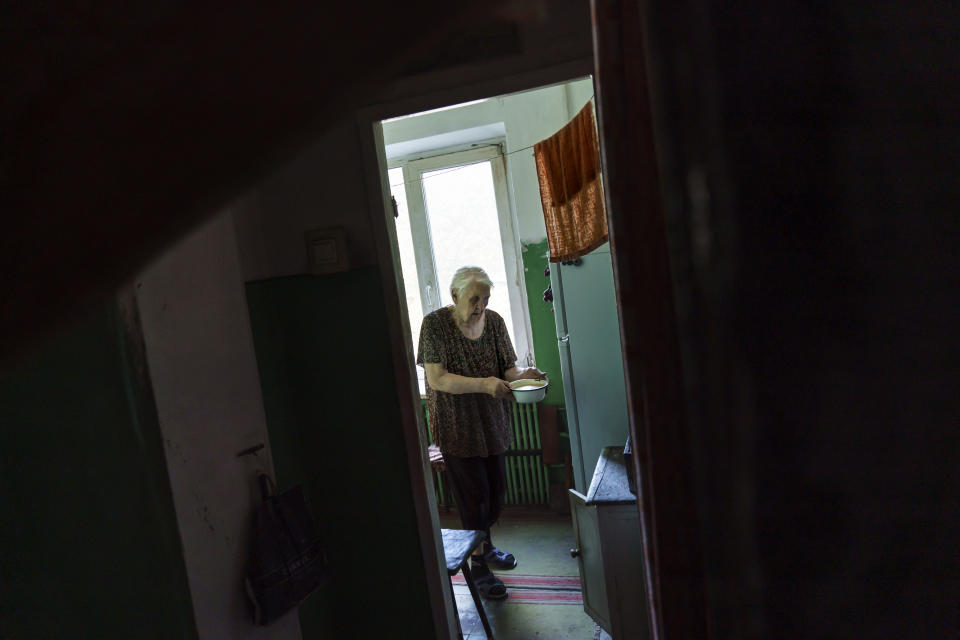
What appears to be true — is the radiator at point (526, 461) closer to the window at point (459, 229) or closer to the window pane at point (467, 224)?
the window at point (459, 229)

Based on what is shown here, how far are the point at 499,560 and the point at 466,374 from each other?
1227 mm

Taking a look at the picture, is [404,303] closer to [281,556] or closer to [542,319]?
A: [281,556]

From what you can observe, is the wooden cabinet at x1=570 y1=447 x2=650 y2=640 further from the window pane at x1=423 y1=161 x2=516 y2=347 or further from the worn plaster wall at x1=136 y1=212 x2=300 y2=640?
the window pane at x1=423 y1=161 x2=516 y2=347

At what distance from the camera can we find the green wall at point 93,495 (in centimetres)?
155

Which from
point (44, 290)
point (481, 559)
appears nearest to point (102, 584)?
point (44, 290)

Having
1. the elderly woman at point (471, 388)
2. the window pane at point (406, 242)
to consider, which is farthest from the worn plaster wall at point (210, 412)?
the window pane at point (406, 242)

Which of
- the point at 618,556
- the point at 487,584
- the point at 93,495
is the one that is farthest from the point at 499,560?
the point at 93,495

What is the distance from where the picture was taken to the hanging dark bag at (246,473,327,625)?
5.97ft

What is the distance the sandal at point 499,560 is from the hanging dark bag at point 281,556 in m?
1.65

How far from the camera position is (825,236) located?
122 millimetres

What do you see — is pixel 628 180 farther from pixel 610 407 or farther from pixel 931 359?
pixel 610 407

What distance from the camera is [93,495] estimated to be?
1.58 metres

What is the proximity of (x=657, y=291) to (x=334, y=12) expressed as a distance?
9 cm

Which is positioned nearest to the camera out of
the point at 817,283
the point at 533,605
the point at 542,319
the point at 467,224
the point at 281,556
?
the point at 817,283
